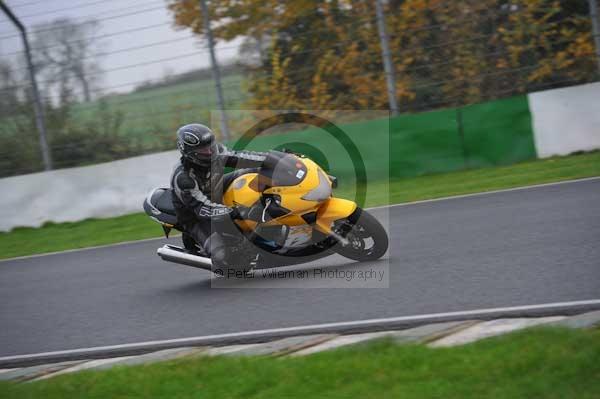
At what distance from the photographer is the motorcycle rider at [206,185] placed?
22.4 ft

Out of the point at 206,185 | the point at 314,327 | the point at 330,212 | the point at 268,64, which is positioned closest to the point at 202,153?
the point at 206,185

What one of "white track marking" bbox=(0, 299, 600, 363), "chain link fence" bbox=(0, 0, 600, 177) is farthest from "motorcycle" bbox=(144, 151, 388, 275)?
"chain link fence" bbox=(0, 0, 600, 177)

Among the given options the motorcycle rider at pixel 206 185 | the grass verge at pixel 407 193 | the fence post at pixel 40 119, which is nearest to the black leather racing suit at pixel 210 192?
the motorcycle rider at pixel 206 185

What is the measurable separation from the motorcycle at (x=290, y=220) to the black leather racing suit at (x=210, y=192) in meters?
0.08

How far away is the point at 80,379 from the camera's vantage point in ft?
16.3

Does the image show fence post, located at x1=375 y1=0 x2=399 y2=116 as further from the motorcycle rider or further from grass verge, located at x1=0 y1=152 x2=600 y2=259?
the motorcycle rider

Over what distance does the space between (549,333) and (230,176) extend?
347 cm

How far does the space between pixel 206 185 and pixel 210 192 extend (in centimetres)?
7

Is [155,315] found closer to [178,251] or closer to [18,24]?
[178,251]

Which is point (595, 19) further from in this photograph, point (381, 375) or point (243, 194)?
point (381, 375)

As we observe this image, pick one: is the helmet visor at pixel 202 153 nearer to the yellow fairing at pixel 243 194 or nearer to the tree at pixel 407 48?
the yellow fairing at pixel 243 194

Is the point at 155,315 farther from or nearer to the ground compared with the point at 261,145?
nearer to the ground

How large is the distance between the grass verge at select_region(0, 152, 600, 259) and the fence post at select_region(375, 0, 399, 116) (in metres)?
1.52

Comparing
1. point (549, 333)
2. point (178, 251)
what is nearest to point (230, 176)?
point (178, 251)
